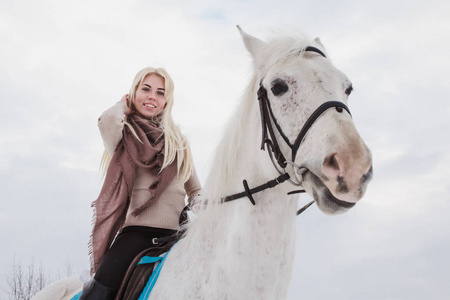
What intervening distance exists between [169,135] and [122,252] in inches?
48.8

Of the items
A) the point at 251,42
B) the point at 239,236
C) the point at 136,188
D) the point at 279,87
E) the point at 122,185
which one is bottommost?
the point at 239,236

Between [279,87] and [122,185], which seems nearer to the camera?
[279,87]

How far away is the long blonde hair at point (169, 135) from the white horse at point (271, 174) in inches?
28.5

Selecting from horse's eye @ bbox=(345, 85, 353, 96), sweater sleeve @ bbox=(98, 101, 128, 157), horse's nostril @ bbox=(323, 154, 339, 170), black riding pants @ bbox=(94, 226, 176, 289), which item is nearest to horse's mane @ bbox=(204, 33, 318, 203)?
horse's eye @ bbox=(345, 85, 353, 96)

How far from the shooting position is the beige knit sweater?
3631 mm

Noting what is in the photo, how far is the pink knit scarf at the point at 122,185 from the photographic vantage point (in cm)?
364

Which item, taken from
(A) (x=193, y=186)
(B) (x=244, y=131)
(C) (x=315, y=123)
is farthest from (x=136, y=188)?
(C) (x=315, y=123)

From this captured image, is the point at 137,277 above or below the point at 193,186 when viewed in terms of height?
below

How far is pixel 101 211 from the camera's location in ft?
12.3

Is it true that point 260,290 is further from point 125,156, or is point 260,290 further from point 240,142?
point 125,156

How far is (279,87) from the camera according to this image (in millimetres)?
2781

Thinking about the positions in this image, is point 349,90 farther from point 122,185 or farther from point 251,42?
point 122,185

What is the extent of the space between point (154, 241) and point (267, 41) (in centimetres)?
202

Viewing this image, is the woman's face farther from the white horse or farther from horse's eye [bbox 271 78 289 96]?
horse's eye [bbox 271 78 289 96]
